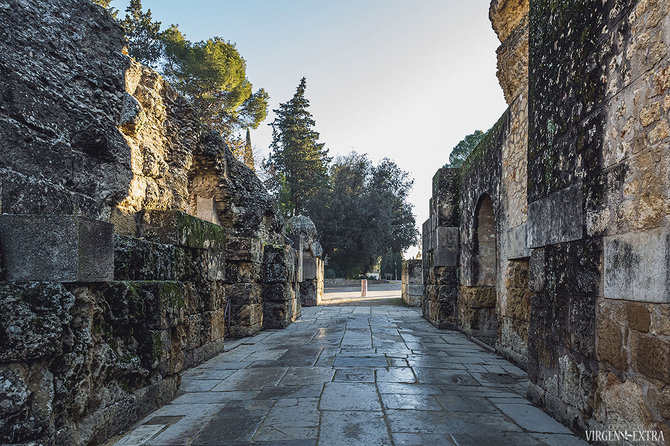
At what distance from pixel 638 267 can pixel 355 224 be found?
2907cm

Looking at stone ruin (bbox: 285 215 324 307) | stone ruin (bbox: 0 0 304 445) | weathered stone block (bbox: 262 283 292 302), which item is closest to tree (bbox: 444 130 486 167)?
stone ruin (bbox: 285 215 324 307)

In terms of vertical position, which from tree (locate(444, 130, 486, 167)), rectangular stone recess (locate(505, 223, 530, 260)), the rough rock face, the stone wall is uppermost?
tree (locate(444, 130, 486, 167))

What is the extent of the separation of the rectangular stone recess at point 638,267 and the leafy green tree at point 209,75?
21041 mm

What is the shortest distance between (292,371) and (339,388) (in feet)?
2.83

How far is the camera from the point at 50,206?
9.10ft

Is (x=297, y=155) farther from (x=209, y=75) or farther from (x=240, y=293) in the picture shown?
(x=240, y=293)

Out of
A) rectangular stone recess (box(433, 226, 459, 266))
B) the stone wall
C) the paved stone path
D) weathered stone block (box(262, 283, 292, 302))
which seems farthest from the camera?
the stone wall

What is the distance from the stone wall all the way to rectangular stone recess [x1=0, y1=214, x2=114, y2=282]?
11881mm

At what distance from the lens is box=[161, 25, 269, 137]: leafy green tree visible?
71.8 ft

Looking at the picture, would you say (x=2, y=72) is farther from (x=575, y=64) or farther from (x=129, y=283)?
(x=575, y=64)

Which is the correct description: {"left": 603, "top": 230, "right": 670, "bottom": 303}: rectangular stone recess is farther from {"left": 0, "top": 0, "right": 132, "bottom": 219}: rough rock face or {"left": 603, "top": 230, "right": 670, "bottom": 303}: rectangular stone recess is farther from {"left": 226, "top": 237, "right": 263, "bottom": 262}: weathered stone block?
{"left": 226, "top": 237, "right": 263, "bottom": 262}: weathered stone block

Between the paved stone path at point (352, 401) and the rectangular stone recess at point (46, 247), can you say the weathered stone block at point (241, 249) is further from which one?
the rectangular stone recess at point (46, 247)

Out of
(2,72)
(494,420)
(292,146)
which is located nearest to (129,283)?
(2,72)

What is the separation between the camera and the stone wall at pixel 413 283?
13398 millimetres
